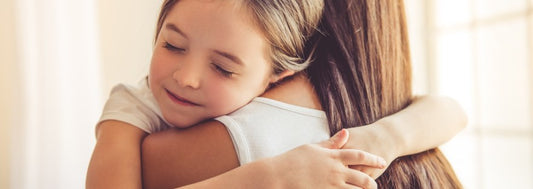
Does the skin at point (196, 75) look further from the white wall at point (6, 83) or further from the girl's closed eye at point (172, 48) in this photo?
the white wall at point (6, 83)

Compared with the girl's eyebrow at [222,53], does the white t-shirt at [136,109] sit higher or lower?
lower

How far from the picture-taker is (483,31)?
2.70m

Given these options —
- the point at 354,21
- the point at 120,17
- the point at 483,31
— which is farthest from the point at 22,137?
the point at 483,31

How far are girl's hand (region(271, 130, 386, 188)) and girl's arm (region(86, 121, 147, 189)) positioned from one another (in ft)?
0.73

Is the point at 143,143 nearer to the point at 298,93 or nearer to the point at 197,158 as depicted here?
the point at 197,158

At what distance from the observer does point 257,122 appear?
2.71ft

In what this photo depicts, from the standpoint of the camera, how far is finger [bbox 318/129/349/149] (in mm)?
831

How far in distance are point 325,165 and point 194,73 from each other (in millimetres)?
253

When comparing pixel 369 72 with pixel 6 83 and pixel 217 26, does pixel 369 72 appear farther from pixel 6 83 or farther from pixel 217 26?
pixel 6 83

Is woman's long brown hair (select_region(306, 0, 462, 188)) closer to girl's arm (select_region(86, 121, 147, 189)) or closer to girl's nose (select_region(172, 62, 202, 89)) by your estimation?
girl's nose (select_region(172, 62, 202, 89))

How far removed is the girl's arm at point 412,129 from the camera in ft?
2.90

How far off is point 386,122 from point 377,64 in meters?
0.13

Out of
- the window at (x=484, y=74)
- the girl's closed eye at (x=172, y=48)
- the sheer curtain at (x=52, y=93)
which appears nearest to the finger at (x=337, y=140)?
the girl's closed eye at (x=172, y=48)

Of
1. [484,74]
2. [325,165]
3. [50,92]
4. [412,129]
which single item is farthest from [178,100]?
[484,74]
